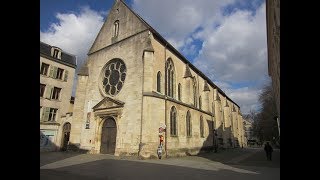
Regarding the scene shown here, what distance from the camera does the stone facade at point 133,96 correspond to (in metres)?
18.8

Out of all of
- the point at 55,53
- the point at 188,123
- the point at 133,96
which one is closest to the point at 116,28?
the point at 133,96

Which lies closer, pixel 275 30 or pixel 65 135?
pixel 275 30

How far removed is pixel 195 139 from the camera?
2497cm

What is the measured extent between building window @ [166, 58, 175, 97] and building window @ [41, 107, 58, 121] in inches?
632

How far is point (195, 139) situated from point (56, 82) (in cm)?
1928

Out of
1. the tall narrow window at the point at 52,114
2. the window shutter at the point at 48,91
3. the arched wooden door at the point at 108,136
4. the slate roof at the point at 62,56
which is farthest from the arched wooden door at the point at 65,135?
the slate roof at the point at 62,56

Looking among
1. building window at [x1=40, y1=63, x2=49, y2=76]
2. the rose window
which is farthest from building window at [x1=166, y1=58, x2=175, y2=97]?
building window at [x1=40, y1=63, x2=49, y2=76]

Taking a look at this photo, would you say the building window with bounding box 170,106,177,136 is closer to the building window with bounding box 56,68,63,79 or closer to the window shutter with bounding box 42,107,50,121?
the window shutter with bounding box 42,107,50,121

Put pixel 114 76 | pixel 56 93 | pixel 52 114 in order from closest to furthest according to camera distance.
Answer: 1. pixel 114 76
2. pixel 52 114
3. pixel 56 93

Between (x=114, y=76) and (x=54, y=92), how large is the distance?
1283cm

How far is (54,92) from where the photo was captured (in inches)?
1245

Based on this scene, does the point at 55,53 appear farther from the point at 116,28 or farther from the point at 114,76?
the point at 114,76

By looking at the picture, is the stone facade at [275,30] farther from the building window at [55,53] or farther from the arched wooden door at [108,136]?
the building window at [55,53]
